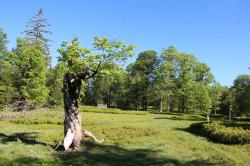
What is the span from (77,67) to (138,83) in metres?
70.1

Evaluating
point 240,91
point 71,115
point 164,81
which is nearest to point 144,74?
point 164,81

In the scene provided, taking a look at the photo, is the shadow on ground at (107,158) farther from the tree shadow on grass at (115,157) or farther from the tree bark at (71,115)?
the tree bark at (71,115)

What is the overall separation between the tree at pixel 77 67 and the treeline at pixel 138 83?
737 inches

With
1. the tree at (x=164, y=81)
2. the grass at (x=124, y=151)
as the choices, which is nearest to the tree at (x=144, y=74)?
the tree at (x=164, y=81)

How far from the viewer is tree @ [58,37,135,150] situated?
19578mm

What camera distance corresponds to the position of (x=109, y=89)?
328ft

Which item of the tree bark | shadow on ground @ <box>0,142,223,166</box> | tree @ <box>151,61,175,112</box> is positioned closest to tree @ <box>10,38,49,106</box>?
the tree bark

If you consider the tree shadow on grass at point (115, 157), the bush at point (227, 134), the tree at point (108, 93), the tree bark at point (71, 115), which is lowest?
the tree shadow on grass at point (115, 157)

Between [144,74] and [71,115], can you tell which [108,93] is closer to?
[144,74]

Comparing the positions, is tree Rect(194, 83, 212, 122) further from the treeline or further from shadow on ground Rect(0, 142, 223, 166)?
shadow on ground Rect(0, 142, 223, 166)

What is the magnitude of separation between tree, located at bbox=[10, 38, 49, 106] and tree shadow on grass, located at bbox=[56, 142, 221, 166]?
88.0 feet

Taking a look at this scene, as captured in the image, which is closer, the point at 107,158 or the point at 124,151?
the point at 107,158

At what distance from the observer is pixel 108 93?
99938mm

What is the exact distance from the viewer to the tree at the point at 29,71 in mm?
45781
